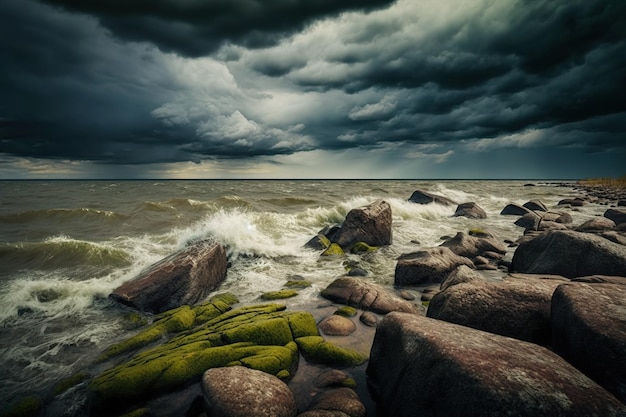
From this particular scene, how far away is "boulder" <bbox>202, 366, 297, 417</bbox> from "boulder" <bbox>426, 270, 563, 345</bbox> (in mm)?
3056

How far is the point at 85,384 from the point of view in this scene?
16.8ft

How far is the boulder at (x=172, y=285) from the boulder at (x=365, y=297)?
3727 mm

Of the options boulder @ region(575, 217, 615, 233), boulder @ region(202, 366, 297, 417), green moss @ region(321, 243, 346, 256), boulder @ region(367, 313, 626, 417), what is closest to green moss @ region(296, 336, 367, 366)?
boulder @ region(367, 313, 626, 417)

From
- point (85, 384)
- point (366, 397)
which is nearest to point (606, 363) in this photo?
point (366, 397)

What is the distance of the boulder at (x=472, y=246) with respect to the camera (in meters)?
11.3

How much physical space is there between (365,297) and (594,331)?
176 inches

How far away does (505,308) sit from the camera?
187 inches

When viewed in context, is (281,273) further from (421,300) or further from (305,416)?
(305,416)

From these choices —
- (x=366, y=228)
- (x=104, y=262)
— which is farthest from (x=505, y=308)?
(x=104, y=262)

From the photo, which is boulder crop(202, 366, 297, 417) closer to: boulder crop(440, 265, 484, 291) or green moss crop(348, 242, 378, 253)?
boulder crop(440, 265, 484, 291)

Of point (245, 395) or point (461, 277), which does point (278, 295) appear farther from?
point (461, 277)

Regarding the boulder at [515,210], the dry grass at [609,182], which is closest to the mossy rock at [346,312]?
the boulder at [515,210]

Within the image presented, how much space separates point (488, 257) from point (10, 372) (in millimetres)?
Answer: 14303

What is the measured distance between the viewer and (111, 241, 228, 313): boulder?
7.83 m
